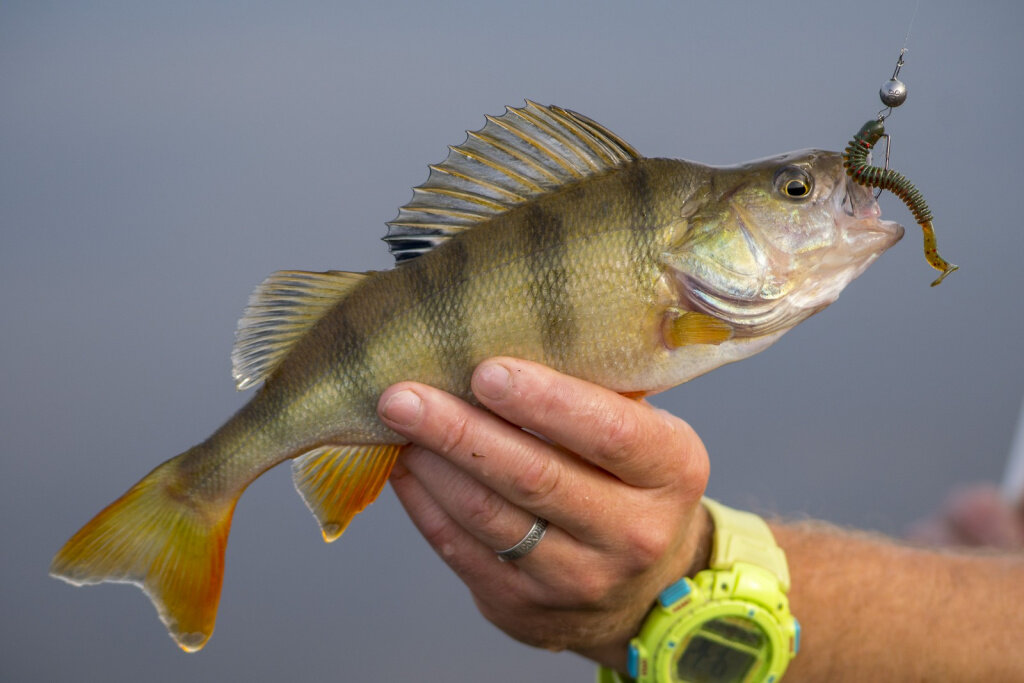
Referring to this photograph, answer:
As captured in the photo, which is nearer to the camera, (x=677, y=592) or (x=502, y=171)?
(x=502, y=171)

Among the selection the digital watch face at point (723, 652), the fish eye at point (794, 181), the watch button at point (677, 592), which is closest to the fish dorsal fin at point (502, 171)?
the fish eye at point (794, 181)

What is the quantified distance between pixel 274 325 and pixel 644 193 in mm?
590

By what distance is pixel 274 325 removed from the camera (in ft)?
4.71

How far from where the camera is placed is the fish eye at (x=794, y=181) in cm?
137

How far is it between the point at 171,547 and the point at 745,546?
0.97 m

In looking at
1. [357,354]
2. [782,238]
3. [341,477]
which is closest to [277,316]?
[357,354]

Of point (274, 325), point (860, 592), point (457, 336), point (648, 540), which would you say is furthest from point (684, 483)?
point (274, 325)

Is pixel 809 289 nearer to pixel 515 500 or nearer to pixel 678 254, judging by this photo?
pixel 678 254

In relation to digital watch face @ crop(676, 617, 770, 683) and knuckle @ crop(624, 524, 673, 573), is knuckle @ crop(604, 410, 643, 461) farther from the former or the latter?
digital watch face @ crop(676, 617, 770, 683)

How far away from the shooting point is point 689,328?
1.33m

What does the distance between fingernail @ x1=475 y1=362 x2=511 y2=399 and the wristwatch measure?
563mm

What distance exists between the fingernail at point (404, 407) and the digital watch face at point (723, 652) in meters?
0.69

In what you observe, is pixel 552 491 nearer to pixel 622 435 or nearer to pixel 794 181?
pixel 622 435

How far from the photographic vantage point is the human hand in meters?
1.31
